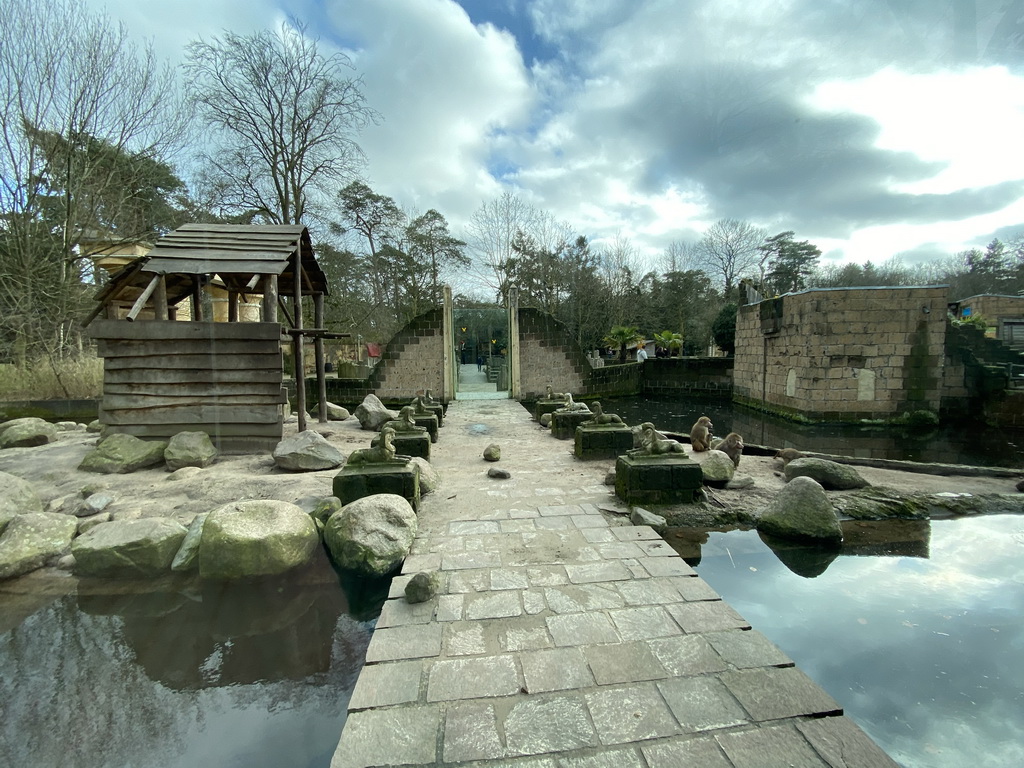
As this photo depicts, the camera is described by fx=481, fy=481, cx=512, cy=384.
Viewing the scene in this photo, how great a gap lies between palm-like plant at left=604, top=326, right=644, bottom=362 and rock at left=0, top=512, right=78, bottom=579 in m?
24.0

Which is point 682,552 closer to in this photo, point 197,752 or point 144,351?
point 197,752

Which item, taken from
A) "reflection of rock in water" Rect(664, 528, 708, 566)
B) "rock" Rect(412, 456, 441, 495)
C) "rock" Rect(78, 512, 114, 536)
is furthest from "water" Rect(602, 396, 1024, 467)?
"rock" Rect(78, 512, 114, 536)

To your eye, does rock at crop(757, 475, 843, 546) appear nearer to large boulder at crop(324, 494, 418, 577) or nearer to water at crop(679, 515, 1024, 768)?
water at crop(679, 515, 1024, 768)

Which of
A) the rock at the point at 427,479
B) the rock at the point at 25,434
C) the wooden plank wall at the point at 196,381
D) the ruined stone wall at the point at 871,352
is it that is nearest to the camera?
the rock at the point at 427,479

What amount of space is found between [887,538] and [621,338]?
22.4m

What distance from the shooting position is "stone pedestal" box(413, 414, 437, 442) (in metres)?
7.41

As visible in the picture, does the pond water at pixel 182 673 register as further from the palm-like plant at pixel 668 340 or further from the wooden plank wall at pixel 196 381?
the palm-like plant at pixel 668 340

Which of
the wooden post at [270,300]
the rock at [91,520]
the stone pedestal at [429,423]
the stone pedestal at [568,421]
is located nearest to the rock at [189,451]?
the rock at [91,520]

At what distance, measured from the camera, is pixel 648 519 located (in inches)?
162

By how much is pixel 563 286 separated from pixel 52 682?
27.0 meters

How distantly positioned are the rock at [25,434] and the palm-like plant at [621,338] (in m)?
22.7

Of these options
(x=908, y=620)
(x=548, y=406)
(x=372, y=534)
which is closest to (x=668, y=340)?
(x=548, y=406)

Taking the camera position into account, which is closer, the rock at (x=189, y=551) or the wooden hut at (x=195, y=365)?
the rock at (x=189, y=551)

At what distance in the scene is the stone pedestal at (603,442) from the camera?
20.0ft
